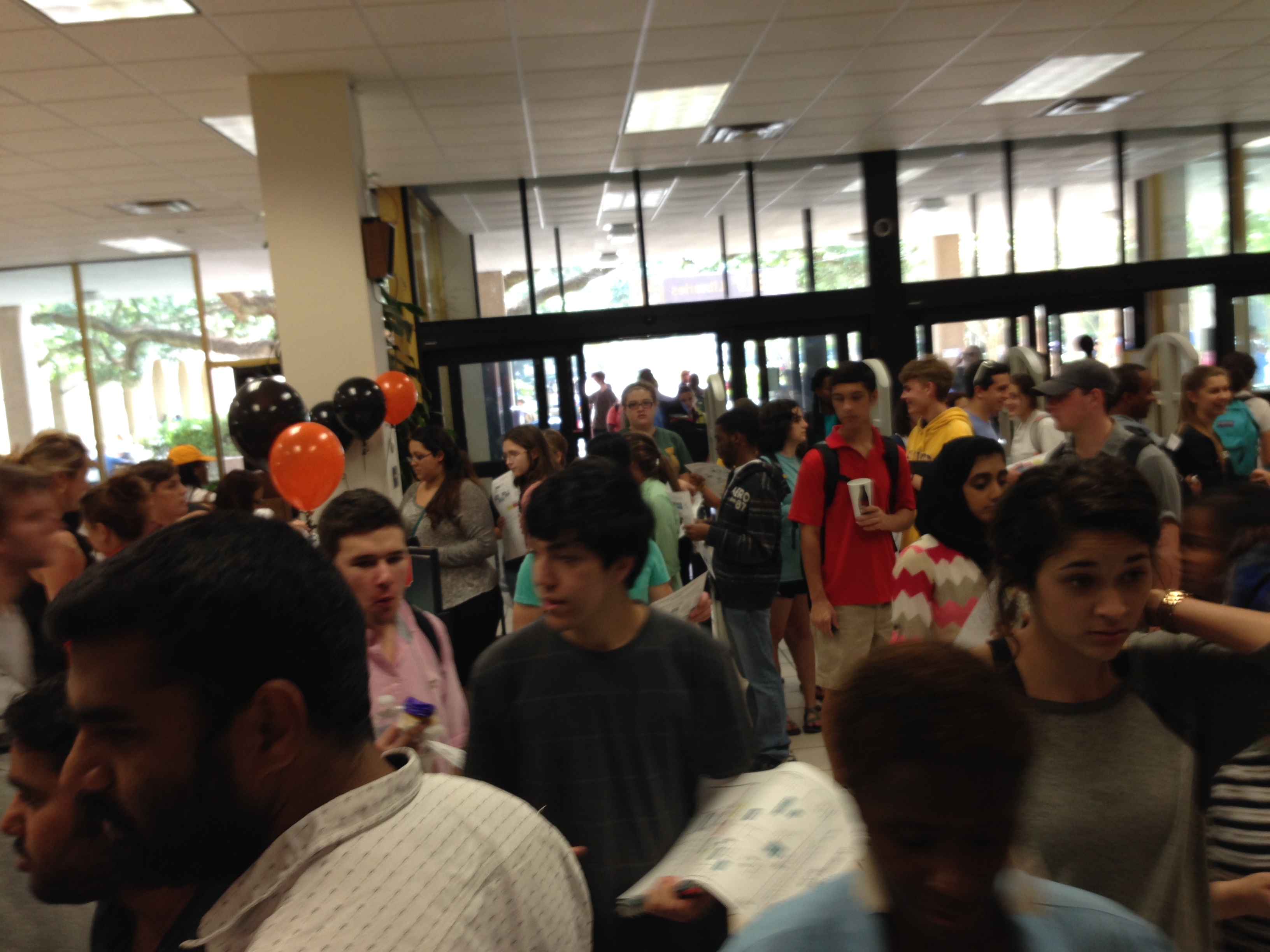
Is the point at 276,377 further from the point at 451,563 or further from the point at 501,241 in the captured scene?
the point at 501,241

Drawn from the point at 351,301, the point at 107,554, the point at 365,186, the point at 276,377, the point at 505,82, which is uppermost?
the point at 505,82

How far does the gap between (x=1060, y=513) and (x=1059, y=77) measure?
697cm

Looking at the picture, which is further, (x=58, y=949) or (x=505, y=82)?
(x=505, y=82)

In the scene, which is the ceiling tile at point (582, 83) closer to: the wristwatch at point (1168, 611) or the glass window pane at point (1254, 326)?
the wristwatch at point (1168, 611)

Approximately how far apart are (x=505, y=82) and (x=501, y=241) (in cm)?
388


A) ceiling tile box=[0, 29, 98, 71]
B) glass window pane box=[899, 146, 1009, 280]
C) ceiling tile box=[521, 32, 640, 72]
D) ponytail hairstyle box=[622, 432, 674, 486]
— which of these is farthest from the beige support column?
glass window pane box=[899, 146, 1009, 280]

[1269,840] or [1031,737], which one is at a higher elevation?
[1031,737]

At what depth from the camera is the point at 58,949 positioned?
1246 mm

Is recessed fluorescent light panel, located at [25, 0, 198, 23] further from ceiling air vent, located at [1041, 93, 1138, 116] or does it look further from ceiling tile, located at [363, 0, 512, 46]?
ceiling air vent, located at [1041, 93, 1138, 116]

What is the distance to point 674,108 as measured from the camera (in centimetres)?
691

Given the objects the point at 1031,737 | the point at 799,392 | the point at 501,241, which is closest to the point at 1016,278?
the point at 799,392

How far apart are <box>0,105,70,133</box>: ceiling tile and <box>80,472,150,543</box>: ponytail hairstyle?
146 inches

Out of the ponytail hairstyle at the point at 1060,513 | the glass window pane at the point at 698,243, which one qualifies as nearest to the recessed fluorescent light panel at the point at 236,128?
the glass window pane at the point at 698,243

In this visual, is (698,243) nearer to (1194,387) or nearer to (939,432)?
(939,432)
